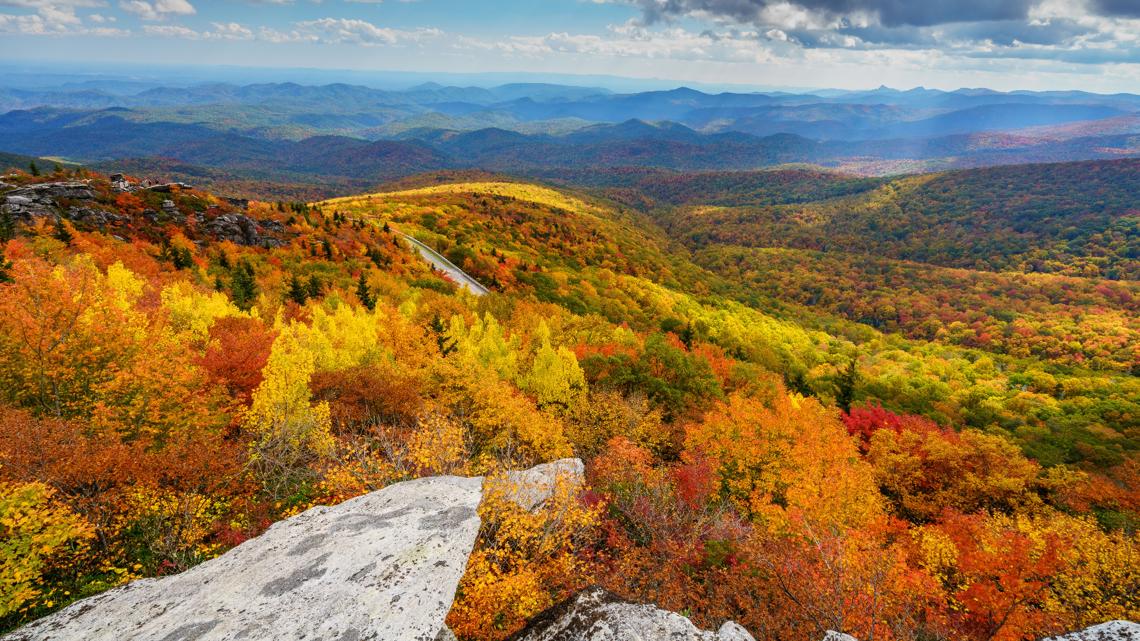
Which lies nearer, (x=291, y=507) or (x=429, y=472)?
(x=291, y=507)

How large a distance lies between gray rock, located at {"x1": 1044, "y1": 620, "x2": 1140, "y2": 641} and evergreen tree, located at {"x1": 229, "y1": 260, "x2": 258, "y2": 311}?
6685cm

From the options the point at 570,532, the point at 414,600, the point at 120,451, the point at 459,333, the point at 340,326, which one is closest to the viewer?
the point at 414,600

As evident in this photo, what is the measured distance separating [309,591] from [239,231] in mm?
96928

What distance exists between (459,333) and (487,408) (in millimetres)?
13101

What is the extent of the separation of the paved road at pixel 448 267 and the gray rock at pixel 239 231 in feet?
102

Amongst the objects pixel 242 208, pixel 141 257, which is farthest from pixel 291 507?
pixel 242 208

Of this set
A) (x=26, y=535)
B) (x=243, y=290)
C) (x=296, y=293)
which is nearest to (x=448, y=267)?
(x=296, y=293)

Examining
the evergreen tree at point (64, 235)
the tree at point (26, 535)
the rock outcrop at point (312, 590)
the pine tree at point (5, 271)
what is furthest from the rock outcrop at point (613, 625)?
the evergreen tree at point (64, 235)

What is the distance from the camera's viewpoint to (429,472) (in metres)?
27.1

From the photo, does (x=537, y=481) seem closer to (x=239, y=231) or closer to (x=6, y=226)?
(x=6, y=226)

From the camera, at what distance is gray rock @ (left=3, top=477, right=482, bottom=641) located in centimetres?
1190

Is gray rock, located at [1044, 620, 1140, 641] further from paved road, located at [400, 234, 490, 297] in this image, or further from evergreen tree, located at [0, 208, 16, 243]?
evergreen tree, located at [0, 208, 16, 243]

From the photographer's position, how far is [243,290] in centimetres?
5972

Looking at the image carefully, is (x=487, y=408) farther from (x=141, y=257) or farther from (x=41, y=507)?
(x=141, y=257)
